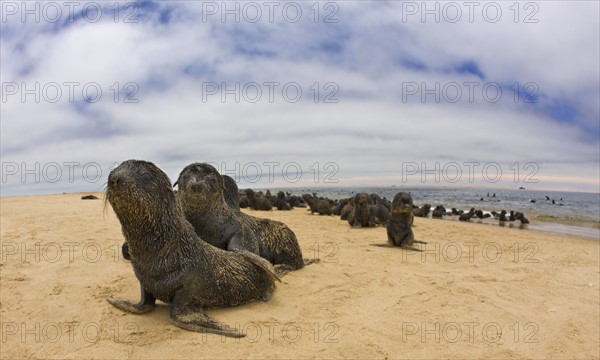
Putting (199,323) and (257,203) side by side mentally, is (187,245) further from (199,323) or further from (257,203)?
(257,203)

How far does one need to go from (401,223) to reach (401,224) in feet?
0.09

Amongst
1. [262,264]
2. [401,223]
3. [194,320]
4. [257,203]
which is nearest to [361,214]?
[401,223]

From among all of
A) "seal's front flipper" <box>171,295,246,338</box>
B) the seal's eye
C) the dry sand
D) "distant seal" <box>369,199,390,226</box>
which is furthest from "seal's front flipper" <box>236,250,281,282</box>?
"distant seal" <box>369,199,390,226</box>

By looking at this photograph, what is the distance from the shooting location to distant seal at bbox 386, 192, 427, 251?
9839 millimetres

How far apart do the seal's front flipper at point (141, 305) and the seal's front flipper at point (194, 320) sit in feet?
1.25

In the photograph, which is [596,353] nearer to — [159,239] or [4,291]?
[159,239]

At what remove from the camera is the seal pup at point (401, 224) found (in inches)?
387

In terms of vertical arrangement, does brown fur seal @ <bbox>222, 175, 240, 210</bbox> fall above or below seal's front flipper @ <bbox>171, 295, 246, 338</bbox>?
above

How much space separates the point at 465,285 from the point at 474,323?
1635 mm

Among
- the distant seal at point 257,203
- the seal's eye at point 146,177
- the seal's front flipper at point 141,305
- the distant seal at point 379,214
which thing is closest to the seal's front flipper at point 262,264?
the seal's front flipper at point 141,305

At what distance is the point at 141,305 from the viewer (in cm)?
423

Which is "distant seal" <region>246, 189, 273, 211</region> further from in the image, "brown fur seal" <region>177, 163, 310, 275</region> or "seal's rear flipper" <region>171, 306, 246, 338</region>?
"seal's rear flipper" <region>171, 306, 246, 338</region>

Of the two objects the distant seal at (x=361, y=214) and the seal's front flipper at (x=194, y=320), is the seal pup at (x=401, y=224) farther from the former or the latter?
the seal's front flipper at (x=194, y=320)

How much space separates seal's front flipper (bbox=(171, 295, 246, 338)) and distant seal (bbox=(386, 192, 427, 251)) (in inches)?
265
